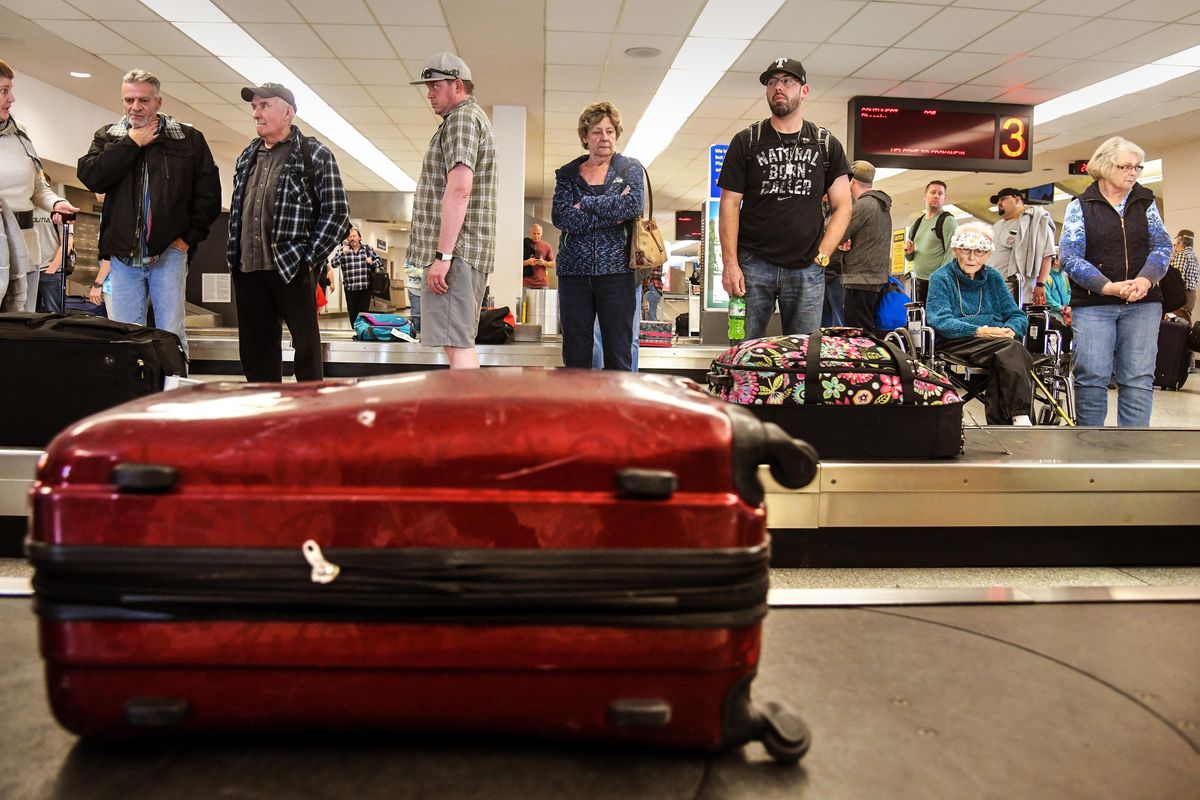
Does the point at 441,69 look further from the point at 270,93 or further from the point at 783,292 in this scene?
the point at 783,292

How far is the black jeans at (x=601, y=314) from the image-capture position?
373 centimetres

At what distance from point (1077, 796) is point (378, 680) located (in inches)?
21.4

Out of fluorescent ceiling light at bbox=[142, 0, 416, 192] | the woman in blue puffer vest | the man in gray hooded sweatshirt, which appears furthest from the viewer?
fluorescent ceiling light at bbox=[142, 0, 416, 192]

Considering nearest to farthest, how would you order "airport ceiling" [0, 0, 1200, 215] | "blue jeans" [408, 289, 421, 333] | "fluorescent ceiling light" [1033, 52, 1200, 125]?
"blue jeans" [408, 289, 421, 333], "airport ceiling" [0, 0, 1200, 215], "fluorescent ceiling light" [1033, 52, 1200, 125]

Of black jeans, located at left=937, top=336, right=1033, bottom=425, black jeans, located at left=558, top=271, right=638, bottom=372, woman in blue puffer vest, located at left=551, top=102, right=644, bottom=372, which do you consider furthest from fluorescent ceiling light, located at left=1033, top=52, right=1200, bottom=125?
black jeans, located at left=558, top=271, right=638, bottom=372

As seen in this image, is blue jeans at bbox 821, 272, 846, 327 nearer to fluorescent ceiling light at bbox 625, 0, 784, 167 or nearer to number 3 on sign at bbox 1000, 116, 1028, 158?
fluorescent ceiling light at bbox 625, 0, 784, 167

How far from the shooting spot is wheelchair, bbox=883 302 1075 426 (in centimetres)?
429

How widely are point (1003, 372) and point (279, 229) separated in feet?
11.1

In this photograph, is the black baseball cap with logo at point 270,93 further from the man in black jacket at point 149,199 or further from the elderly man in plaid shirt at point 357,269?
the elderly man in plaid shirt at point 357,269

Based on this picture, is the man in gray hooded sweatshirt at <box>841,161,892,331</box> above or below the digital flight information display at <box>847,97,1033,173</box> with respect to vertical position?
below

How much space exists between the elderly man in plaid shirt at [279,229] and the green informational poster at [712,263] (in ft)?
18.1

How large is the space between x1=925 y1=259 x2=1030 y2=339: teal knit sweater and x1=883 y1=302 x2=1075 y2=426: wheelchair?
15 centimetres

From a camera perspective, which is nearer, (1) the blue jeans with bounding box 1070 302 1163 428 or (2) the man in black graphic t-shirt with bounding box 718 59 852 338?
(2) the man in black graphic t-shirt with bounding box 718 59 852 338

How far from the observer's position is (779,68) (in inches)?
141
